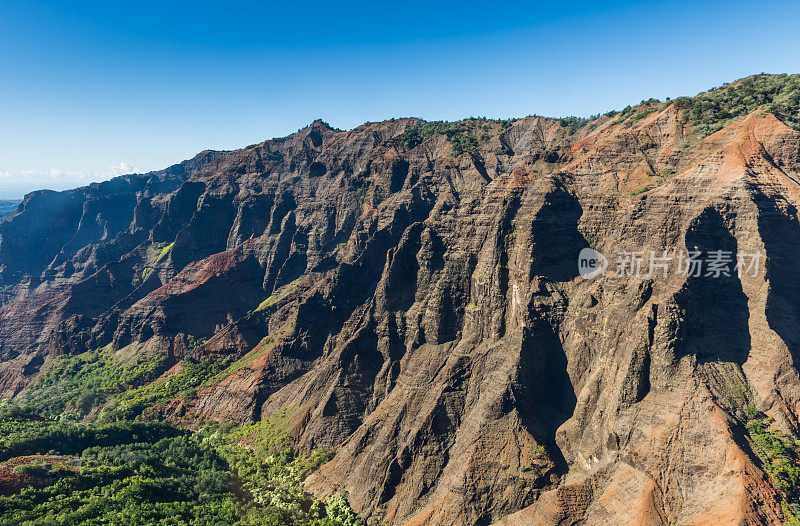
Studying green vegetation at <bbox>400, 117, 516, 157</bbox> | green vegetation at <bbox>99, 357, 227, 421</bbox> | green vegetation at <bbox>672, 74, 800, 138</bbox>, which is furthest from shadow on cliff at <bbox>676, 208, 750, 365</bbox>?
green vegetation at <bbox>99, 357, 227, 421</bbox>

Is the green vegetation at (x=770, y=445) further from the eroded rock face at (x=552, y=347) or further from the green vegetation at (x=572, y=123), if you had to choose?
the green vegetation at (x=572, y=123)

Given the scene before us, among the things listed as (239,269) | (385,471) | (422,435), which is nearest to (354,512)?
(385,471)

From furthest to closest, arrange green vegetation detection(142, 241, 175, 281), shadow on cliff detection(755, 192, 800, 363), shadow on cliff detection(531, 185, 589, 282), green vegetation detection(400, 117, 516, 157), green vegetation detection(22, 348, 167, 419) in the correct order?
green vegetation detection(142, 241, 175, 281)
green vegetation detection(400, 117, 516, 157)
green vegetation detection(22, 348, 167, 419)
shadow on cliff detection(531, 185, 589, 282)
shadow on cliff detection(755, 192, 800, 363)

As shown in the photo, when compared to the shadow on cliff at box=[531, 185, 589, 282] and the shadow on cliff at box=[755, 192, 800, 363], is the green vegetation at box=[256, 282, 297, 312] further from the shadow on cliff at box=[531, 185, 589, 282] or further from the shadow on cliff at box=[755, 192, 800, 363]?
the shadow on cliff at box=[755, 192, 800, 363]

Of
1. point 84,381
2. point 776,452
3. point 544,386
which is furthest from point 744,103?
point 84,381

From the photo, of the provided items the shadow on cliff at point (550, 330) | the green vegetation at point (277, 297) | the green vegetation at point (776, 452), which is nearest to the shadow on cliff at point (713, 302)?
the green vegetation at point (776, 452)

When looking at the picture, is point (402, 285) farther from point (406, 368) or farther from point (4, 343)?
point (4, 343)
